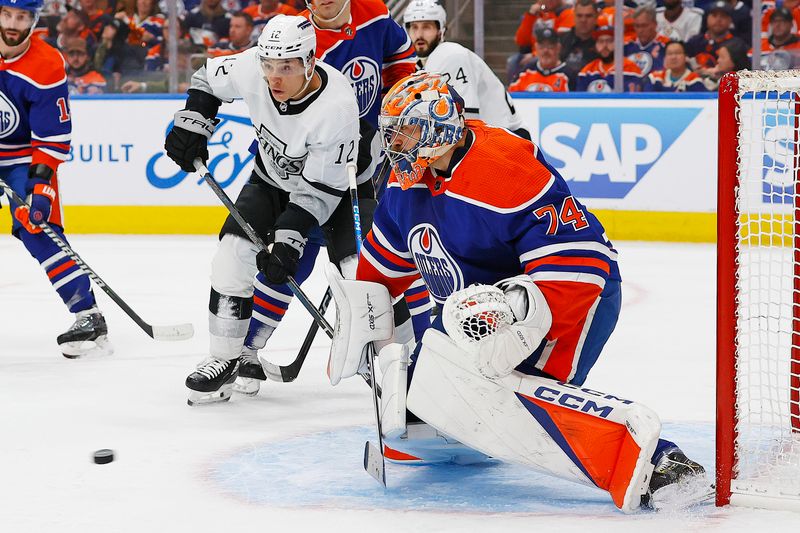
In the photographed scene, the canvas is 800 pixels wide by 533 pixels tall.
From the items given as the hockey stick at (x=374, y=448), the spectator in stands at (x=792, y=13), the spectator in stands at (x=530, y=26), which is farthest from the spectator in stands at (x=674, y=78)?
the hockey stick at (x=374, y=448)

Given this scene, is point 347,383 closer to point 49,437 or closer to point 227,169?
point 49,437

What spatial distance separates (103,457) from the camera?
2668 millimetres

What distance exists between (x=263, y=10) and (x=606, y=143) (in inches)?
88.8

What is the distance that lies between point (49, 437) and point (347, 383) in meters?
0.92

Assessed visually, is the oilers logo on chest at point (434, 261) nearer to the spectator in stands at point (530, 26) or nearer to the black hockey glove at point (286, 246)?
the black hockey glove at point (286, 246)

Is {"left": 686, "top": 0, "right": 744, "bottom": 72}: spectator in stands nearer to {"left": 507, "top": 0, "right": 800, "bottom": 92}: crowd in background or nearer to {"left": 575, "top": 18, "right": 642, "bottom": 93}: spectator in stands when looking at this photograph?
{"left": 507, "top": 0, "right": 800, "bottom": 92}: crowd in background

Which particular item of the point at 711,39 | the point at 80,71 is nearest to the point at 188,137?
the point at 711,39

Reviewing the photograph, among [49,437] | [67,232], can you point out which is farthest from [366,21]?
[67,232]

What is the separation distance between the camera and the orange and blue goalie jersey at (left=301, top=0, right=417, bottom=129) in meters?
3.61

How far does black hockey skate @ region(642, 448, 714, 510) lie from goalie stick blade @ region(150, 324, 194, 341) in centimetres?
200

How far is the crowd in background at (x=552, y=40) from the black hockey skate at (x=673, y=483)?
4.31 meters

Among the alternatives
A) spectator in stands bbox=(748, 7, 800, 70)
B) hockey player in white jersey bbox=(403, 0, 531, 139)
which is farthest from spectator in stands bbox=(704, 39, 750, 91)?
hockey player in white jersey bbox=(403, 0, 531, 139)

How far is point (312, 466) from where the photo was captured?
2627 millimetres

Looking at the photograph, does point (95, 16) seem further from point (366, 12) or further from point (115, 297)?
point (366, 12)
